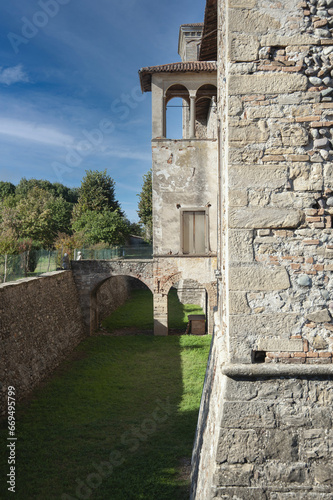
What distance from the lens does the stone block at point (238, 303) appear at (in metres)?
3.54

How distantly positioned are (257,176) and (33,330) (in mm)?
9049

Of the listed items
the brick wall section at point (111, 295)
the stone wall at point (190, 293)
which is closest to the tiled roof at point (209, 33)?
the brick wall section at point (111, 295)

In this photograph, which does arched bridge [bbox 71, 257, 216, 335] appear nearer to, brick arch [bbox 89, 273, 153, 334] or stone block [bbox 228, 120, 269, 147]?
brick arch [bbox 89, 273, 153, 334]

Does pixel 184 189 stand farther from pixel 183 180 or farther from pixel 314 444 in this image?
pixel 314 444

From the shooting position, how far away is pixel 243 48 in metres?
3.64

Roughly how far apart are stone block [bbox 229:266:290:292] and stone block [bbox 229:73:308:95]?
1713mm

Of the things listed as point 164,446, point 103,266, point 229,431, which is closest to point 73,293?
point 103,266

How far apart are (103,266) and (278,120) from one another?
13.6m

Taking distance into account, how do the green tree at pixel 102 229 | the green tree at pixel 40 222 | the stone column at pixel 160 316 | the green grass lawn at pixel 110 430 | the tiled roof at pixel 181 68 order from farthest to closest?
the green tree at pixel 40 222 → the green tree at pixel 102 229 → the stone column at pixel 160 316 → the tiled roof at pixel 181 68 → the green grass lawn at pixel 110 430

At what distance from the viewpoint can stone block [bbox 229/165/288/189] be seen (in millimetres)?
3584

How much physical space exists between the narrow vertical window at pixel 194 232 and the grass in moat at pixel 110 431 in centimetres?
434

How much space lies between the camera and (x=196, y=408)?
27.7 ft

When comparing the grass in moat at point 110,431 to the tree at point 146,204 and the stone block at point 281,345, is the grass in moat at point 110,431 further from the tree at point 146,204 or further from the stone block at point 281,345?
the tree at point 146,204

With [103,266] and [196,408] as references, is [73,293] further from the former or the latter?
[196,408]
